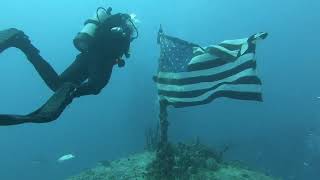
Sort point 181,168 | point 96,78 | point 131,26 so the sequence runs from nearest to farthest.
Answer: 1. point 96,78
2. point 131,26
3. point 181,168

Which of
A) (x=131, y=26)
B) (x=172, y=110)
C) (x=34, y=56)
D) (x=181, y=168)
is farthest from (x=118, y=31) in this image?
(x=172, y=110)

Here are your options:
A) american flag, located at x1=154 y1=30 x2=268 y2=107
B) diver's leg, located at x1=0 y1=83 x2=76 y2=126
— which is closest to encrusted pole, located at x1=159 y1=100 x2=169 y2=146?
american flag, located at x1=154 y1=30 x2=268 y2=107

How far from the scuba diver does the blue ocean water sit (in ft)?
39.2

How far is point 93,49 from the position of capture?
902cm

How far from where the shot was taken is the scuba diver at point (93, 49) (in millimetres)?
8724

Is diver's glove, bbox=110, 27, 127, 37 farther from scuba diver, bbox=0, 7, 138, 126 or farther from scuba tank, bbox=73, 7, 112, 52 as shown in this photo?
scuba tank, bbox=73, 7, 112, 52

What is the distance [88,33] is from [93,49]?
12.0 inches

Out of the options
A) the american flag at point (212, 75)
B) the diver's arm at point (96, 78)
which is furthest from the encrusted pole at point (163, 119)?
the diver's arm at point (96, 78)

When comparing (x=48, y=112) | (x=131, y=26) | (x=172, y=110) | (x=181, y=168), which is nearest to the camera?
(x=48, y=112)

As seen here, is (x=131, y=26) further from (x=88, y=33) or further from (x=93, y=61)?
(x=93, y=61)

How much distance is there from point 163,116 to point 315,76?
3379 inches

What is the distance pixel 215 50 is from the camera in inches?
454

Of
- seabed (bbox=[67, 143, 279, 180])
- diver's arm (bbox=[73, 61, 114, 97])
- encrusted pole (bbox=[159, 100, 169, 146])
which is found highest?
diver's arm (bbox=[73, 61, 114, 97])

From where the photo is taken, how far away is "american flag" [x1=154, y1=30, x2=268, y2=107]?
1117cm
